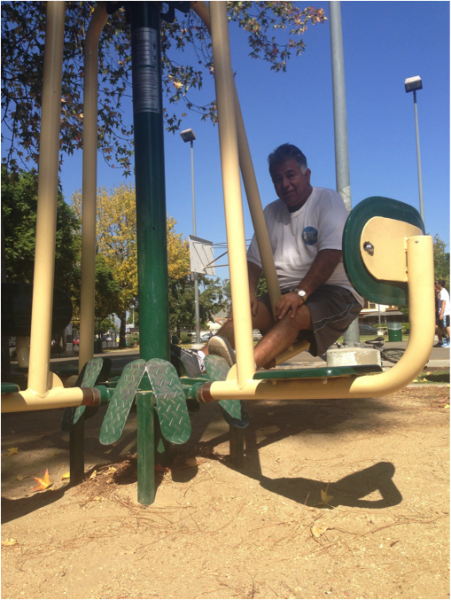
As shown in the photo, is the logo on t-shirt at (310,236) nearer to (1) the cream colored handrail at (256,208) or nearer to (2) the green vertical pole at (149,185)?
(1) the cream colored handrail at (256,208)

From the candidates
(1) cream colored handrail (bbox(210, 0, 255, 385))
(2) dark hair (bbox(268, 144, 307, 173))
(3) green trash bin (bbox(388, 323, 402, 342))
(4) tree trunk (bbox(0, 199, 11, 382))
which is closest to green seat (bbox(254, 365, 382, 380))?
(1) cream colored handrail (bbox(210, 0, 255, 385))

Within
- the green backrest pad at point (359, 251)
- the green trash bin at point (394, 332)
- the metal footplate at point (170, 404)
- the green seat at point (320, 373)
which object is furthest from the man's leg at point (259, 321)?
the green trash bin at point (394, 332)

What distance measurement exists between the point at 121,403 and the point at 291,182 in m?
1.39

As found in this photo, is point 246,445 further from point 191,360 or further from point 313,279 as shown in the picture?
point 313,279

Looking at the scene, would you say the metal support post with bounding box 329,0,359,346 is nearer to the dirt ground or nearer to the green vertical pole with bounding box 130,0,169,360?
the dirt ground

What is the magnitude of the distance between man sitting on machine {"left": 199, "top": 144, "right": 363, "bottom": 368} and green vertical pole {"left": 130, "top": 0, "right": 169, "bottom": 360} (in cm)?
29

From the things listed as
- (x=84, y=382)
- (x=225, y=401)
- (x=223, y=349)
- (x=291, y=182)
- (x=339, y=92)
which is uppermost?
(x=339, y=92)

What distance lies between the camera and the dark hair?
7.76ft

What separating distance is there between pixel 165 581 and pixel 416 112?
1721 cm

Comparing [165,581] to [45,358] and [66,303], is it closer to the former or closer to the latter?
[45,358]

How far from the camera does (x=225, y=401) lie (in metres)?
1.92

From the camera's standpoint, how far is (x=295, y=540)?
57.7 inches

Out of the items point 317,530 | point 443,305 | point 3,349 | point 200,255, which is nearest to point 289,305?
point 317,530

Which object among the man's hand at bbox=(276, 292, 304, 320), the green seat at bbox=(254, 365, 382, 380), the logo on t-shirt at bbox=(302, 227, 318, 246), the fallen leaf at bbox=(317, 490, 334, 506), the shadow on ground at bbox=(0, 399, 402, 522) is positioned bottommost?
the shadow on ground at bbox=(0, 399, 402, 522)
